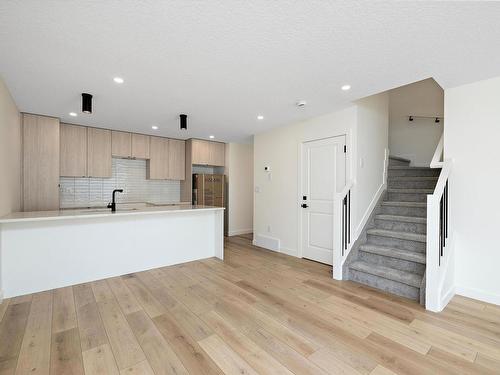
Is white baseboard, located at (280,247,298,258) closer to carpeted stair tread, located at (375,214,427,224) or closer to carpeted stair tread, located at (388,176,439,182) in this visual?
carpeted stair tread, located at (375,214,427,224)

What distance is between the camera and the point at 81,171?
4.59m

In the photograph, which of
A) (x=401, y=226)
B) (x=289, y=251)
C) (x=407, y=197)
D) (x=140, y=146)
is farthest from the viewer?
(x=140, y=146)

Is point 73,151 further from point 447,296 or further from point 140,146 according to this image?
point 447,296

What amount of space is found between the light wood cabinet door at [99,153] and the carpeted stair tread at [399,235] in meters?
4.93

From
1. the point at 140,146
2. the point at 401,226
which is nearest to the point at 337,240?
the point at 401,226

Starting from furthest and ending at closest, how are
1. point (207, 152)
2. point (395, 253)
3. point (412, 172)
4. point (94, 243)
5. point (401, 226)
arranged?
point (207, 152) → point (412, 172) → point (401, 226) → point (94, 243) → point (395, 253)

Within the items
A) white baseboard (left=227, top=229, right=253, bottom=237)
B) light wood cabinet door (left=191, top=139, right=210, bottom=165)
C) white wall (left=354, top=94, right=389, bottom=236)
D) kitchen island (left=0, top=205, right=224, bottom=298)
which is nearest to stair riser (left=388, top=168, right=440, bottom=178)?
white wall (left=354, top=94, right=389, bottom=236)

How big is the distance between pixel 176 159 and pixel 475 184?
5326 mm

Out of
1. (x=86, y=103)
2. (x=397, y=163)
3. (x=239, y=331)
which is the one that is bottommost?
(x=239, y=331)

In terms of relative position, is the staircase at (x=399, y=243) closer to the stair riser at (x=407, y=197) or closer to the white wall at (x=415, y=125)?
the stair riser at (x=407, y=197)

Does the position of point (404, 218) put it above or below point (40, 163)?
below

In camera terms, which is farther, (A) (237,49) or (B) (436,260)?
(B) (436,260)

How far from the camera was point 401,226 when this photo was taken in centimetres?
339

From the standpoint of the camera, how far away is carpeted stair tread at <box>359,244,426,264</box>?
2.82 m
